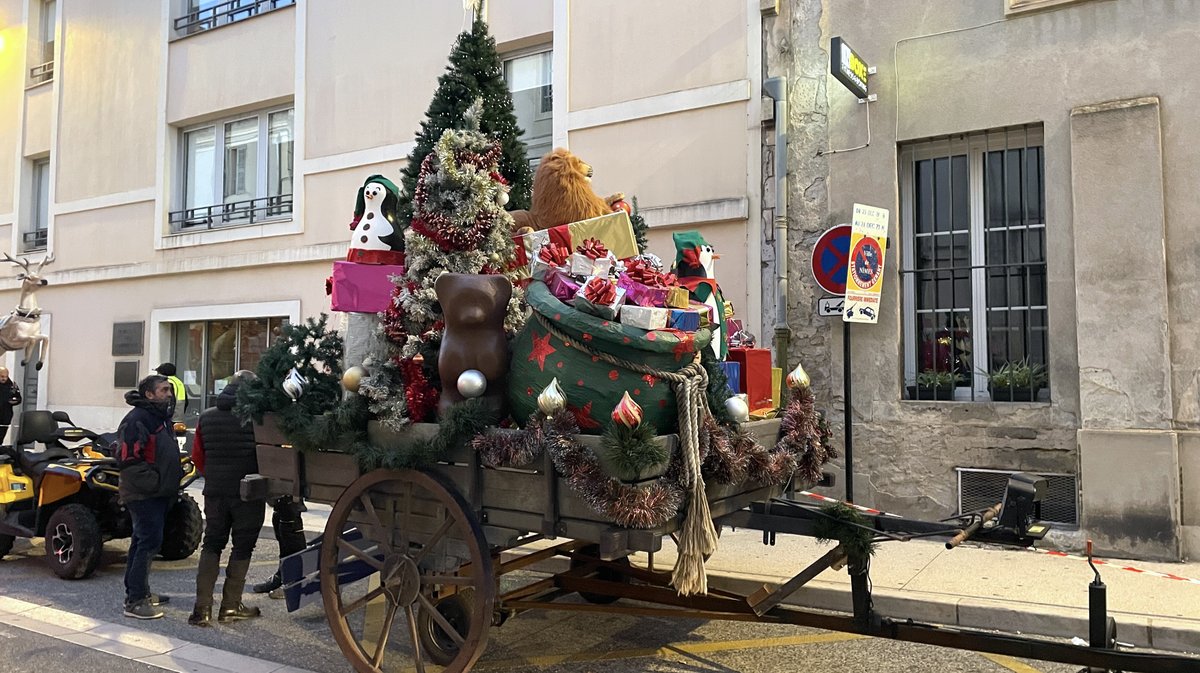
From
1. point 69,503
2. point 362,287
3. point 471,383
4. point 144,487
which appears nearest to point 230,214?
point 69,503

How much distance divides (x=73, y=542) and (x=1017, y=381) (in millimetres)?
7809

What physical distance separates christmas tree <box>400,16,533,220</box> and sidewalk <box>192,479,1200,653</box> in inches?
115

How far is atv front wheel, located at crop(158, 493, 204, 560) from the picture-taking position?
726 centimetres

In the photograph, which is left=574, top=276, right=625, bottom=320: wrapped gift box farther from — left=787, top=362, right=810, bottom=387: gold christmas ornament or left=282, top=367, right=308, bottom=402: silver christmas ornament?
left=282, top=367, right=308, bottom=402: silver christmas ornament

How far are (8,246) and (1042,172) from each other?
631 inches

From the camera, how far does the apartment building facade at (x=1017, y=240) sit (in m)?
6.71

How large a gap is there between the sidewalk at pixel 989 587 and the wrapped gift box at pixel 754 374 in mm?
1047

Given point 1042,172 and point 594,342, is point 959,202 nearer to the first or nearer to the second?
point 1042,172

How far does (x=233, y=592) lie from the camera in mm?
5590

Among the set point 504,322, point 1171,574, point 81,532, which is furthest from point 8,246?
point 1171,574

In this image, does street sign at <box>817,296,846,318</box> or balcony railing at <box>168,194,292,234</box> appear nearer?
street sign at <box>817,296,846,318</box>

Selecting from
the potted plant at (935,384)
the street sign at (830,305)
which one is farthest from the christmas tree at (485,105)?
the potted plant at (935,384)

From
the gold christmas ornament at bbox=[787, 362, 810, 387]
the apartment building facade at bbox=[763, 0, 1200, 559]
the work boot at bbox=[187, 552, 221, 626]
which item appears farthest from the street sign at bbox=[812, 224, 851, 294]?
the work boot at bbox=[187, 552, 221, 626]

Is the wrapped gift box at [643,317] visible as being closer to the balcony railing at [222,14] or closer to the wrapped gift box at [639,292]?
the wrapped gift box at [639,292]
